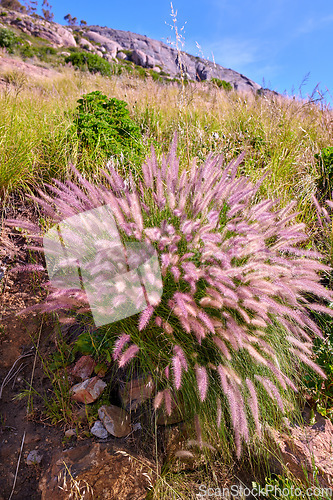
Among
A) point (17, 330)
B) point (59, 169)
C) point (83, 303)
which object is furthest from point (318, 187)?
point (17, 330)

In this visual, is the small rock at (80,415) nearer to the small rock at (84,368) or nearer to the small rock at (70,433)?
the small rock at (70,433)

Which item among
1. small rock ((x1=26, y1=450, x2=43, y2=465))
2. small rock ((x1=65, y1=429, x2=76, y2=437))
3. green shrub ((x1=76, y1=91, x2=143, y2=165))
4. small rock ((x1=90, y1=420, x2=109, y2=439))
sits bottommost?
small rock ((x1=26, y1=450, x2=43, y2=465))

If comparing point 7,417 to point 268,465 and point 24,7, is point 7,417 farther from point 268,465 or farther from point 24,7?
point 24,7

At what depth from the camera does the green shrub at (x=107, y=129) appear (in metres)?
3.87

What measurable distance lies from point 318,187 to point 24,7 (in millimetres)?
57457

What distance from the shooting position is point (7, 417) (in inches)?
90.4

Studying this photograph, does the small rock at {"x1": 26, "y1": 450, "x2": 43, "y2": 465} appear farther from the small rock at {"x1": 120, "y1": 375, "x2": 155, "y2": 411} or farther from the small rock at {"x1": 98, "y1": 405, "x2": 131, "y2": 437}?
the small rock at {"x1": 120, "y1": 375, "x2": 155, "y2": 411}

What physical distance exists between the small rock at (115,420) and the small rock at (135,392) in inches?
2.2

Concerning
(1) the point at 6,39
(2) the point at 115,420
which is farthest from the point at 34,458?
(1) the point at 6,39

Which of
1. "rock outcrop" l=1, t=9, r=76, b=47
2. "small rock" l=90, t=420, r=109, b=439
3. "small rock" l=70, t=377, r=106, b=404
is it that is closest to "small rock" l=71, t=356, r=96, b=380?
"small rock" l=70, t=377, r=106, b=404

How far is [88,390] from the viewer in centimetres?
218

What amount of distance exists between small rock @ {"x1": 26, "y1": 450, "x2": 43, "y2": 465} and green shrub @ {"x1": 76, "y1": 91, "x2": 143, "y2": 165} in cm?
282

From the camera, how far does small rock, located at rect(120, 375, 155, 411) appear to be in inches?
82.7

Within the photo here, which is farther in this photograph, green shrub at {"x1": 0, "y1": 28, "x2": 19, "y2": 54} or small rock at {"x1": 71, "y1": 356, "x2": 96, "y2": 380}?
green shrub at {"x1": 0, "y1": 28, "x2": 19, "y2": 54}
